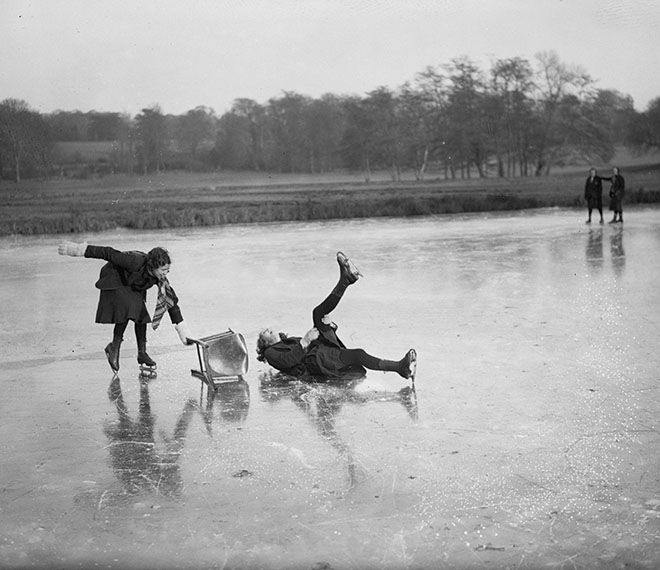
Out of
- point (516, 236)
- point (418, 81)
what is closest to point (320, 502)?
point (516, 236)

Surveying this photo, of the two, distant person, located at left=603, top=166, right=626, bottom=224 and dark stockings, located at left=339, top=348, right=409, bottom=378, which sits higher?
distant person, located at left=603, top=166, right=626, bottom=224

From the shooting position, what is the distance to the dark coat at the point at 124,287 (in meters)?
7.24

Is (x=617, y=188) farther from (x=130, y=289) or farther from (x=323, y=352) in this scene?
(x=130, y=289)

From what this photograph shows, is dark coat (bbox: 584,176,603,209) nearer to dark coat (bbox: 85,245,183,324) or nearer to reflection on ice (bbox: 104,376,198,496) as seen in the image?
dark coat (bbox: 85,245,183,324)

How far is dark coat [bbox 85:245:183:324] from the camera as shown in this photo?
285 inches

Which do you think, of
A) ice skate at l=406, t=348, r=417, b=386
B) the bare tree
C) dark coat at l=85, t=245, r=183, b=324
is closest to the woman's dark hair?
dark coat at l=85, t=245, r=183, b=324

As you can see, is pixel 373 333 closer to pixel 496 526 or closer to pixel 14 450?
pixel 14 450

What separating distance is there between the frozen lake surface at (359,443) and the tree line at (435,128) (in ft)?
132

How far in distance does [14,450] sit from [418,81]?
63132 mm

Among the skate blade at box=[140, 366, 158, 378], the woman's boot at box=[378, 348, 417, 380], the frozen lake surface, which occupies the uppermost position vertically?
the woman's boot at box=[378, 348, 417, 380]

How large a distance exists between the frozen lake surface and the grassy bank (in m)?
20.8

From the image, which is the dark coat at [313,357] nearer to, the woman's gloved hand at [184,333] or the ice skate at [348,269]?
the ice skate at [348,269]

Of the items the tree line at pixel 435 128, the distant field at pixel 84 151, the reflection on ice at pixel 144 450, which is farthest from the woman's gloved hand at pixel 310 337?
the tree line at pixel 435 128

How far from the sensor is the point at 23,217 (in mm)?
34094
